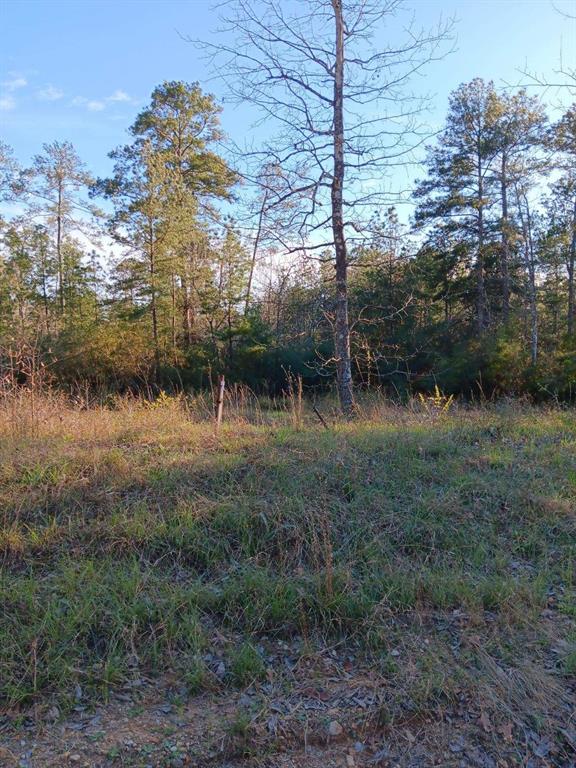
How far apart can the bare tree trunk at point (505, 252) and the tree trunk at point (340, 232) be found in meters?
13.7

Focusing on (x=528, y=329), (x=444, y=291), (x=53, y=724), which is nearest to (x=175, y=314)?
(x=444, y=291)

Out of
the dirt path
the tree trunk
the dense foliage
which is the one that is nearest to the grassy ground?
the dirt path

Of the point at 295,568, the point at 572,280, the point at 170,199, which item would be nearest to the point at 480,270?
the point at 572,280

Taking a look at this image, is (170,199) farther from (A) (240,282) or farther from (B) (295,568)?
(B) (295,568)

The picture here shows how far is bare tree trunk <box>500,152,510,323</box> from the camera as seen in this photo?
2156 centimetres

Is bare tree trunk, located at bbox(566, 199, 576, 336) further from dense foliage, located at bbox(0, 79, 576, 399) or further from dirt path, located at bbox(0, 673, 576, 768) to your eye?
dirt path, located at bbox(0, 673, 576, 768)

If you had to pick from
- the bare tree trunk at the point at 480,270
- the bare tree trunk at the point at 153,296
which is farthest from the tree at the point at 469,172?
the bare tree trunk at the point at 153,296

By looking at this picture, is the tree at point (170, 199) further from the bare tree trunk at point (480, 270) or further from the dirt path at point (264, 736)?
the dirt path at point (264, 736)

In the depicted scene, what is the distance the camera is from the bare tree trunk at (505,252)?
21562 mm

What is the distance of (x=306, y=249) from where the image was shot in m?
10.1

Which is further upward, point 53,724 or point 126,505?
point 126,505

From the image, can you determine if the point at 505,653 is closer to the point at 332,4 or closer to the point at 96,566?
the point at 96,566

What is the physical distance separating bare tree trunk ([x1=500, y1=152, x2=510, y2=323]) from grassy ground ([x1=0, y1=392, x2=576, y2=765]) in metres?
17.4

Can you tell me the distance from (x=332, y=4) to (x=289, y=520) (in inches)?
391
